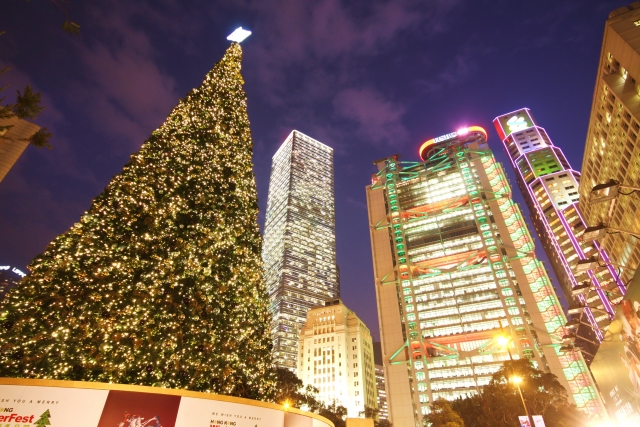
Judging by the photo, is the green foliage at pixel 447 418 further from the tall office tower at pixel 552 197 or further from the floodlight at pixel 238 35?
the tall office tower at pixel 552 197

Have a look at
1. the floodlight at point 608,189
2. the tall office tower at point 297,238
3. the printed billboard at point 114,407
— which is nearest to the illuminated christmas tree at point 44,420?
the printed billboard at point 114,407

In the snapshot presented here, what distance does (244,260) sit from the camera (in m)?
9.39

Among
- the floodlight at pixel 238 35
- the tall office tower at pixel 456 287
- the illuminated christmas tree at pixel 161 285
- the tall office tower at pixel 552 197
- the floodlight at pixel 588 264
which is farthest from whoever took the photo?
the tall office tower at pixel 552 197

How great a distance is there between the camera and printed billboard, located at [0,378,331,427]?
4500 millimetres

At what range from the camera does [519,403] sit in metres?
28.8

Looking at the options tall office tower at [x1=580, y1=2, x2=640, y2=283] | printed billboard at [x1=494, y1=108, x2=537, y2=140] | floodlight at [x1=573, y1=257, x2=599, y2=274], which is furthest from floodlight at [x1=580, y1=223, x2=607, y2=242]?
printed billboard at [x1=494, y1=108, x2=537, y2=140]

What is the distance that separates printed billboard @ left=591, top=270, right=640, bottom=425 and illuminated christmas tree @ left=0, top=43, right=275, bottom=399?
9.64 metres

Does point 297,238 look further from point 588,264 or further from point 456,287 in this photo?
point 588,264

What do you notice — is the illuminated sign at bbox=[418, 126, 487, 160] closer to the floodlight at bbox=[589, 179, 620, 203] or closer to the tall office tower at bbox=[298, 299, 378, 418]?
the tall office tower at bbox=[298, 299, 378, 418]

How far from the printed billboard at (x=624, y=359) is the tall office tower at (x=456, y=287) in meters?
48.9

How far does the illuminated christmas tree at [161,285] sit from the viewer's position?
630 cm

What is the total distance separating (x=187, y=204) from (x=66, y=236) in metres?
2.74

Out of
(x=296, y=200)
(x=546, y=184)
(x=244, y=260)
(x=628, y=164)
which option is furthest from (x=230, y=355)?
(x=296, y=200)

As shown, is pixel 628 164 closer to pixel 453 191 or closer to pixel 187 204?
pixel 453 191
